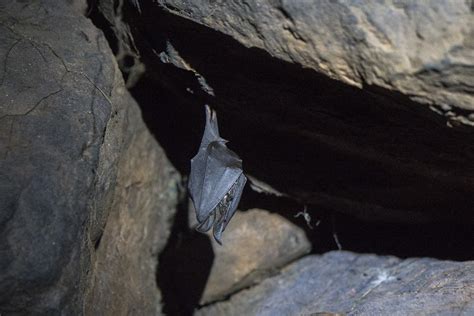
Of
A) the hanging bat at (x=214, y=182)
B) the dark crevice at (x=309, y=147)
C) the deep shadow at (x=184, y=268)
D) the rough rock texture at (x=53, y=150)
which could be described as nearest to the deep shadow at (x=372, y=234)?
the dark crevice at (x=309, y=147)

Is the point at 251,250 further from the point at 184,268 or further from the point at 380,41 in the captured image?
the point at 380,41

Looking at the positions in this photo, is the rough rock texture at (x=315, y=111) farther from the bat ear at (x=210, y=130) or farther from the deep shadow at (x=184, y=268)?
the deep shadow at (x=184, y=268)

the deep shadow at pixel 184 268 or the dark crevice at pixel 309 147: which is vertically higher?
the dark crevice at pixel 309 147

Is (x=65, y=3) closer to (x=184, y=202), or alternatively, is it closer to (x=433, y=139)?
(x=184, y=202)

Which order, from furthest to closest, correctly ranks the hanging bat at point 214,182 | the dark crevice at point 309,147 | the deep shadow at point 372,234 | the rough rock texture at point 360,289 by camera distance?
1. the deep shadow at point 372,234
2. the hanging bat at point 214,182
3. the rough rock texture at point 360,289
4. the dark crevice at point 309,147

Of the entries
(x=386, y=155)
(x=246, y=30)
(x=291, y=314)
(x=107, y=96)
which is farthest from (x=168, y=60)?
(x=291, y=314)

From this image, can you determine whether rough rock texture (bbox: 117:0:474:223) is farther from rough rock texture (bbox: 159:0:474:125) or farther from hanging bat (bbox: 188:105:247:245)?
hanging bat (bbox: 188:105:247:245)

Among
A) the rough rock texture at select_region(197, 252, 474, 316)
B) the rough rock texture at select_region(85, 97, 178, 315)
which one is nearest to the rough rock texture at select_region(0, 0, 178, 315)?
the rough rock texture at select_region(85, 97, 178, 315)
